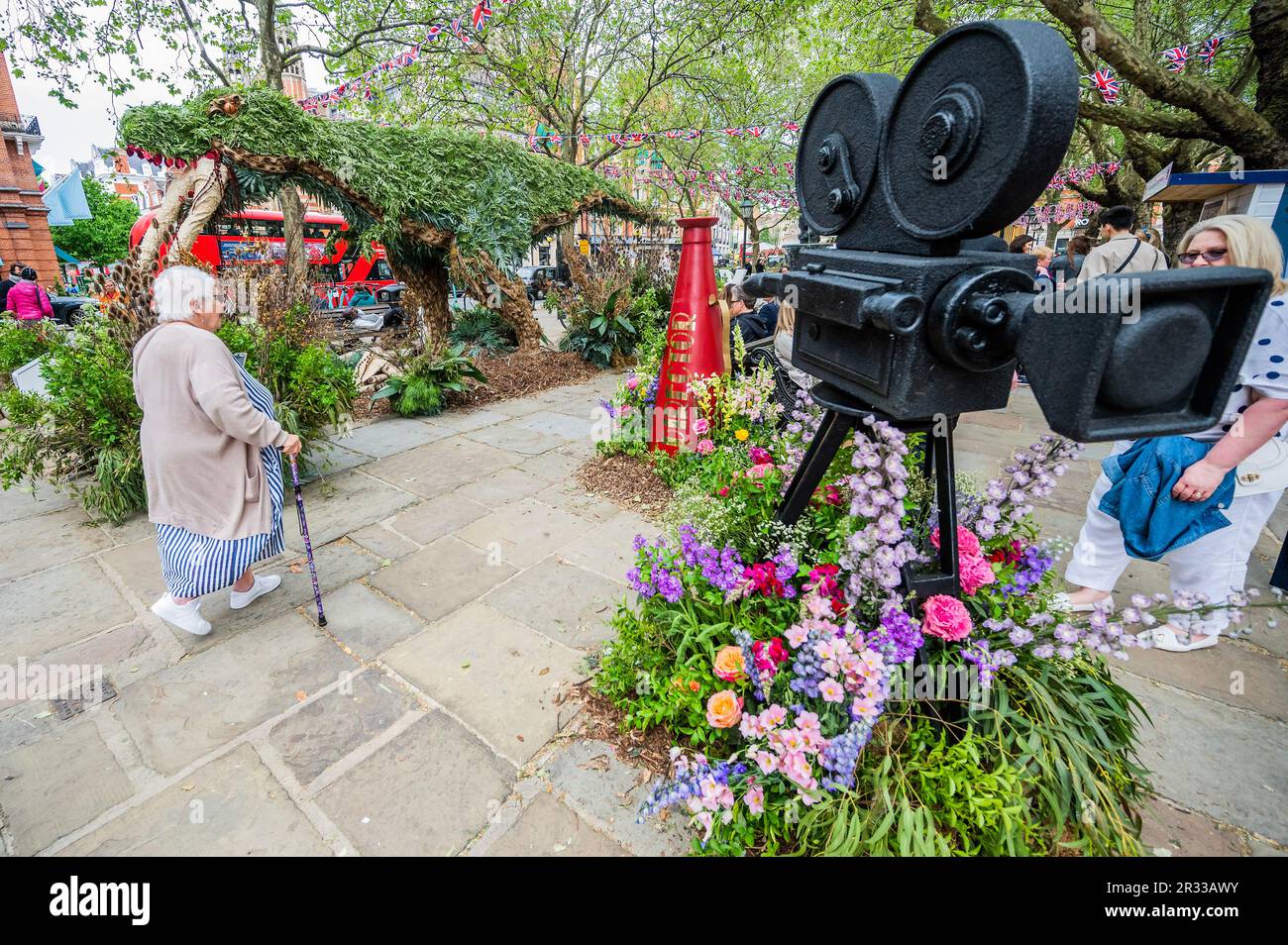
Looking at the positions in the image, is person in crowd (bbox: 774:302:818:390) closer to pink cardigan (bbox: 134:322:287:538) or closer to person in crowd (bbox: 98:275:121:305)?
pink cardigan (bbox: 134:322:287:538)

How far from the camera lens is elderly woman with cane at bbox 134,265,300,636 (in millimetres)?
2557

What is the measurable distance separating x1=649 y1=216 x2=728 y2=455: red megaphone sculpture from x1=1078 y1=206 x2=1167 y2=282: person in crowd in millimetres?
2964

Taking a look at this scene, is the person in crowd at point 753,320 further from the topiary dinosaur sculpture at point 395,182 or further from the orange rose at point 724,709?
the topiary dinosaur sculpture at point 395,182

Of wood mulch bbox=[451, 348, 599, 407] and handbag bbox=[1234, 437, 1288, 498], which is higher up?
handbag bbox=[1234, 437, 1288, 498]

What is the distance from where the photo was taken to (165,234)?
514cm

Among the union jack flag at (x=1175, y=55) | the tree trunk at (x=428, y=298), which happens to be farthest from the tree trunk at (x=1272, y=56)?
the tree trunk at (x=428, y=298)

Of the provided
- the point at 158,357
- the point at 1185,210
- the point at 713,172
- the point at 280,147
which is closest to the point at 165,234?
the point at 280,147

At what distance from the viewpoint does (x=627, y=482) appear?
15.4 feet

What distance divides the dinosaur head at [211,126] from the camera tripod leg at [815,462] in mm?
6403

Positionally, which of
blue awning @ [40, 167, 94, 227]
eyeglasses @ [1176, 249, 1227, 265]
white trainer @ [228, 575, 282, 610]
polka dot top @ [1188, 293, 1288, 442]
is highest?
blue awning @ [40, 167, 94, 227]

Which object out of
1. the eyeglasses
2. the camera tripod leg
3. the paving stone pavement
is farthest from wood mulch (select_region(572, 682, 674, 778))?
the eyeglasses

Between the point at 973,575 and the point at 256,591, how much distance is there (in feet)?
11.6

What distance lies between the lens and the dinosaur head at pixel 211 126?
5.02 m
